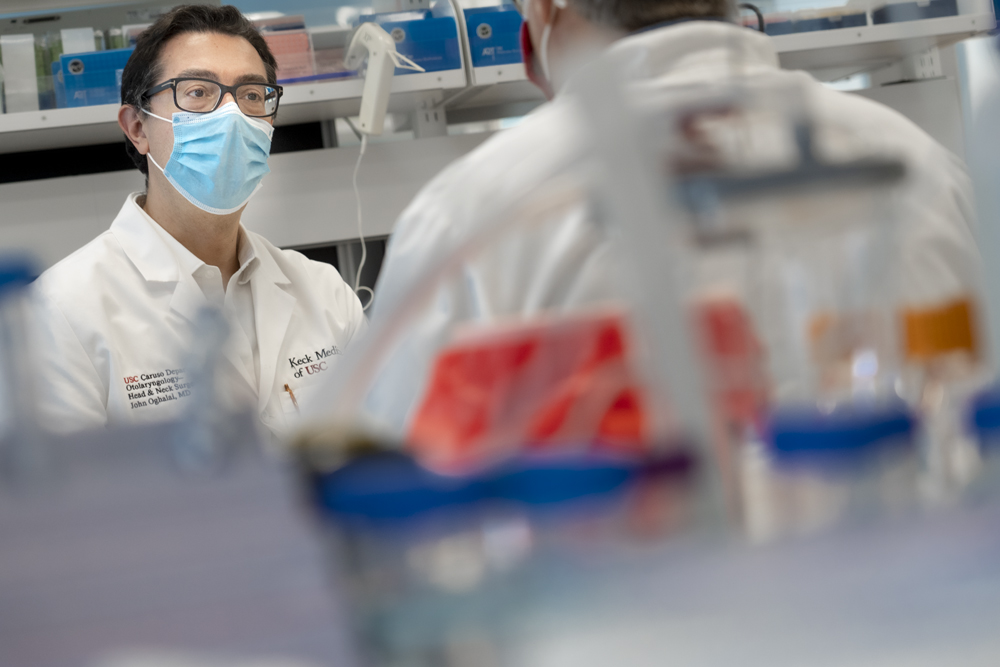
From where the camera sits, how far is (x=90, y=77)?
2258mm

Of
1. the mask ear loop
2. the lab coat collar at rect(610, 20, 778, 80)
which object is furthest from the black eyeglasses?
the lab coat collar at rect(610, 20, 778, 80)

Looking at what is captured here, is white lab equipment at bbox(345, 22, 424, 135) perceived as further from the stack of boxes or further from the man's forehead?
the stack of boxes

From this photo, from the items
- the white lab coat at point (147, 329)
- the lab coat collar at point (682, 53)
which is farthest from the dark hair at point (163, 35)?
the lab coat collar at point (682, 53)

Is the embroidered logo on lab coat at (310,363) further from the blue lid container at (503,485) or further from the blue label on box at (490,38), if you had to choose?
the blue lid container at (503,485)

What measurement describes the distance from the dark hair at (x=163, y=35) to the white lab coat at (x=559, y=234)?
1318 millimetres

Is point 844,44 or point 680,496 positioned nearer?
point 680,496

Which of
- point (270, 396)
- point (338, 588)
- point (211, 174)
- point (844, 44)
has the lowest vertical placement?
point (270, 396)

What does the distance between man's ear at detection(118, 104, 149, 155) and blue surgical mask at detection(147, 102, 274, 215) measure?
0.04 m

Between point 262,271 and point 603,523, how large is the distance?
187 cm

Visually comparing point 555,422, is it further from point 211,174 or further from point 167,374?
point 211,174

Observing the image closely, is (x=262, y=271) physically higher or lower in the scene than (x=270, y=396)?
higher

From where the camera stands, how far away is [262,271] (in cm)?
214

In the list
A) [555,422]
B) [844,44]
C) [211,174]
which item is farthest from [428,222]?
[844,44]

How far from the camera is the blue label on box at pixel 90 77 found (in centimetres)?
224
